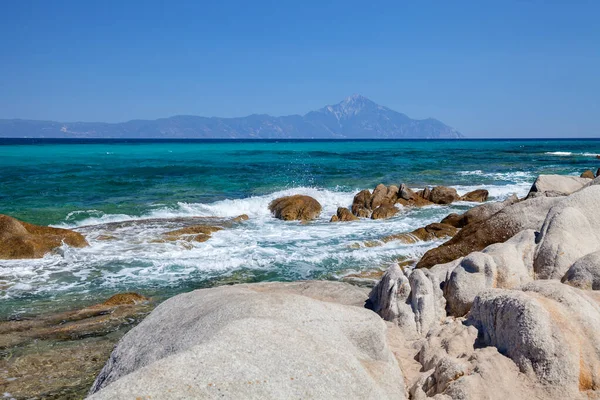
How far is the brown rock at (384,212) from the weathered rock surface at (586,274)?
15729 mm

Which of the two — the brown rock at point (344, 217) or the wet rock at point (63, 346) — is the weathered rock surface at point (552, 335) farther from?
the brown rock at point (344, 217)

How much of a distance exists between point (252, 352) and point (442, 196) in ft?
76.7

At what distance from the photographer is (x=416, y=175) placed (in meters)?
42.1

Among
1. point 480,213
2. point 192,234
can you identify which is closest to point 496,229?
point 480,213

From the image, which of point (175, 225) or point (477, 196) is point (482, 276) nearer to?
point (175, 225)

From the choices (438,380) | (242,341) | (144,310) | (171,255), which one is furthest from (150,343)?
(171,255)

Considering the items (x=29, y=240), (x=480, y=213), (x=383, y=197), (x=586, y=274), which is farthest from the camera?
(x=383, y=197)

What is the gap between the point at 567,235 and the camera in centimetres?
783

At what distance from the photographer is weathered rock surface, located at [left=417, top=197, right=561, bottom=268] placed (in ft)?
34.9

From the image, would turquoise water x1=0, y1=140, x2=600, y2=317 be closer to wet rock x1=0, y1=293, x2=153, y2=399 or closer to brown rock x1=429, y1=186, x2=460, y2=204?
brown rock x1=429, y1=186, x2=460, y2=204

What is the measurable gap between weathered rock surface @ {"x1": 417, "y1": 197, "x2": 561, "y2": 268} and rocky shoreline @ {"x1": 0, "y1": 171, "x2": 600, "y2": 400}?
1.80 meters

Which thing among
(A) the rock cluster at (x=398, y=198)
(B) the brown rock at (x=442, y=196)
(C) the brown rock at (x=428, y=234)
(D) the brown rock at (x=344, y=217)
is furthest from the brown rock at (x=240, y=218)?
(B) the brown rock at (x=442, y=196)

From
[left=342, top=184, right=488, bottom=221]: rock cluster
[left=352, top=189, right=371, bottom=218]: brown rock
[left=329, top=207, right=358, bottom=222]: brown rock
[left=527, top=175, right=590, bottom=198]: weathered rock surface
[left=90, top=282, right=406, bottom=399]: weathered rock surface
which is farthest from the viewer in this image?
[left=342, top=184, right=488, bottom=221]: rock cluster

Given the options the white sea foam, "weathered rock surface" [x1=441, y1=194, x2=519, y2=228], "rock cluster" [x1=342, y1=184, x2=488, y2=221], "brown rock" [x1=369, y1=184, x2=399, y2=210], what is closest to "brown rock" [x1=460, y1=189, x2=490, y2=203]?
"rock cluster" [x1=342, y1=184, x2=488, y2=221]
